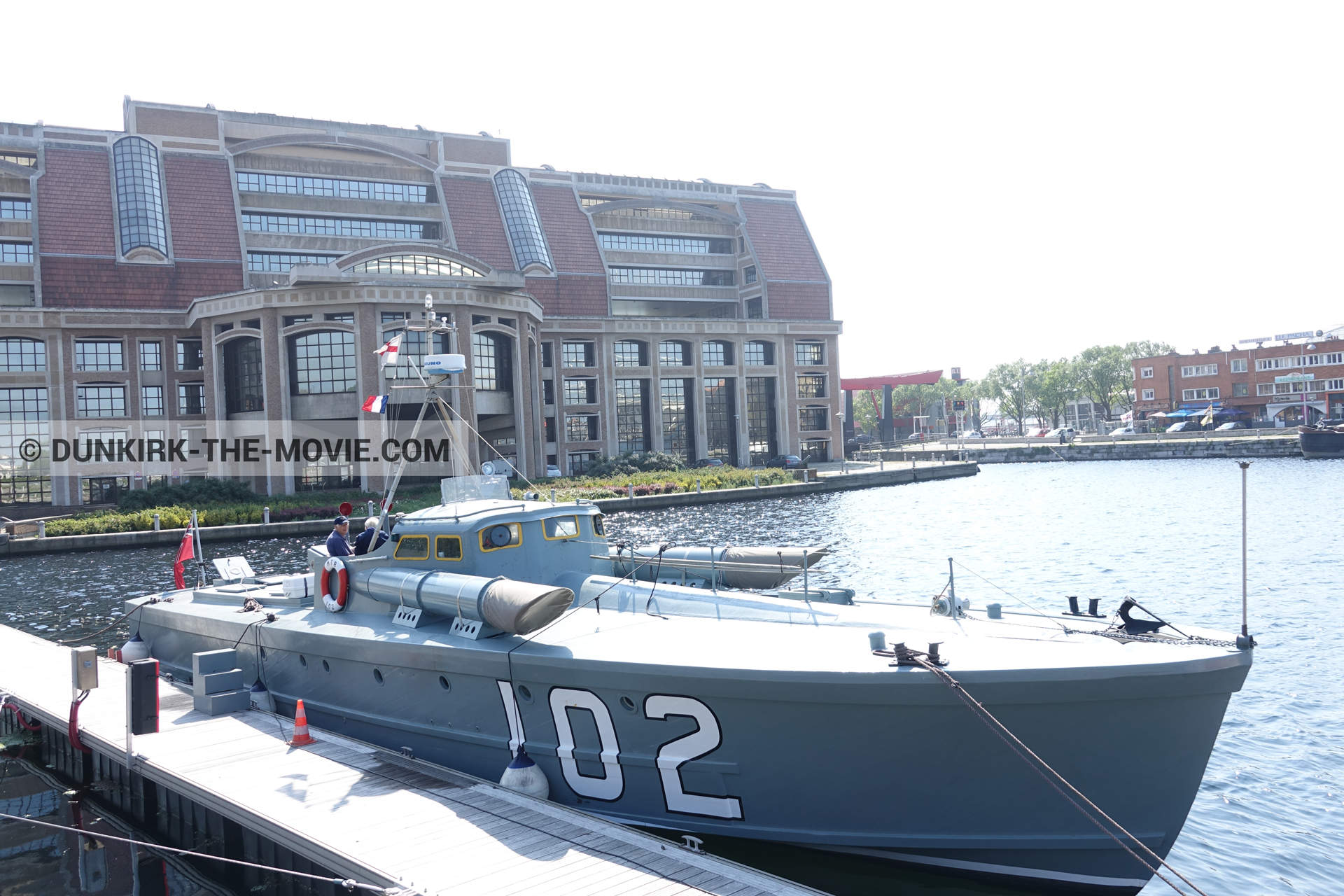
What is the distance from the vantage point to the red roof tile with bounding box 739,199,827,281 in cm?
8756

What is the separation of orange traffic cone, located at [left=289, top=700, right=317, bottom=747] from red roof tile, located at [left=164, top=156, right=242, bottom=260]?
63265mm

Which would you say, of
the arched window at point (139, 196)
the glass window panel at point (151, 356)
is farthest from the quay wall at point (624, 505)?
the arched window at point (139, 196)

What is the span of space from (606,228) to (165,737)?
252 ft

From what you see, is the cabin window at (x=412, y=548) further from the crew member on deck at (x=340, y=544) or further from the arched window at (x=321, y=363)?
the arched window at (x=321, y=363)

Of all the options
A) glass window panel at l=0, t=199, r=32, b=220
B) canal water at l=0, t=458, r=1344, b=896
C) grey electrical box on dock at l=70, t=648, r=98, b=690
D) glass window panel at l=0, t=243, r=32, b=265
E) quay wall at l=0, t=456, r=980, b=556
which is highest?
glass window panel at l=0, t=199, r=32, b=220

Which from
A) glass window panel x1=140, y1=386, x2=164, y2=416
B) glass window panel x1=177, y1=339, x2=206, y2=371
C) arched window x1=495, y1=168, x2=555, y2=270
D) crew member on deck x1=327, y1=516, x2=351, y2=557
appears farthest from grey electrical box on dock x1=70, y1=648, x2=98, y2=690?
arched window x1=495, y1=168, x2=555, y2=270

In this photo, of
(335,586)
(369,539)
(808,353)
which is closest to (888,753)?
(335,586)

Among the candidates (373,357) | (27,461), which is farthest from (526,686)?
(27,461)

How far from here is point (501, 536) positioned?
12789 mm

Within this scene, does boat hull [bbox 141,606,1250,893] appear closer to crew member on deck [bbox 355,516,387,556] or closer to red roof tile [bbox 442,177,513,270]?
crew member on deck [bbox 355,516,387,556]

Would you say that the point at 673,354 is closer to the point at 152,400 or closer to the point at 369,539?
the point at 152,400

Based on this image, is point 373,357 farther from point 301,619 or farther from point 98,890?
point 98,890

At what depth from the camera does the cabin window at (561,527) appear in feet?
43.9

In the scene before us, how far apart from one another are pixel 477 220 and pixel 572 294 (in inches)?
411
